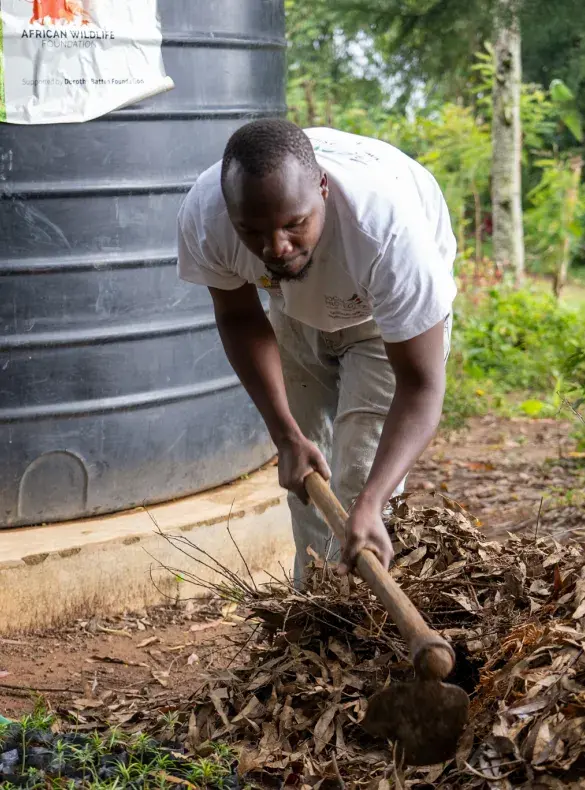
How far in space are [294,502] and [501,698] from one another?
139 centimetres

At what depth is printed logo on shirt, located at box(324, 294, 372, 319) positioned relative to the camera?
3.17 metres

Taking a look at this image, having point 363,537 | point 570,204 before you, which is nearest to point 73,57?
point 363,537

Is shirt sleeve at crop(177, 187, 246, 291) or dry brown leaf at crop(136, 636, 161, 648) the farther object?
dry brown leaf at crop(136, 636, 161, 648)

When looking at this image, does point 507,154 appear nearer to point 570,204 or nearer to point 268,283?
point 570,204

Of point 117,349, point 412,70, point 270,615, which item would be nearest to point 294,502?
point 270,615

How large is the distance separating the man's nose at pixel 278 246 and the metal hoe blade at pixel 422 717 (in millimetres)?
1077

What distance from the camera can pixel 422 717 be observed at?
245 centimetres

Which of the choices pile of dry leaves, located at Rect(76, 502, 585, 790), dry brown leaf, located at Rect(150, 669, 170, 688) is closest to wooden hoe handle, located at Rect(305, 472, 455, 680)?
pile of dry leaves, located at Rect(76, 502, 585, 790)

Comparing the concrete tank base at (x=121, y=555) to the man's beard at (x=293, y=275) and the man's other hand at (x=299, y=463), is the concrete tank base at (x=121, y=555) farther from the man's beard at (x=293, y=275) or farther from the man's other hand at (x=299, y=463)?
the man's beard at (x=293, y=275)

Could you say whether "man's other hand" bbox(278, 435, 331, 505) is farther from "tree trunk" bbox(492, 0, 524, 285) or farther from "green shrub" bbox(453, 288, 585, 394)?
"tree trunk" bbox(492, 0, 524, 285)

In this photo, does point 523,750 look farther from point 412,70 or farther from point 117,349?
point 412,70

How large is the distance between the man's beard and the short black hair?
0.85ft

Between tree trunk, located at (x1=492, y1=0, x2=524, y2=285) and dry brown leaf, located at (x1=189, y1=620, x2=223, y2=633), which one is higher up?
tree trunk, located at (x1=492, y1=0, x2=524, y2=285)

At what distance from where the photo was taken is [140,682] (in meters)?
3.60
